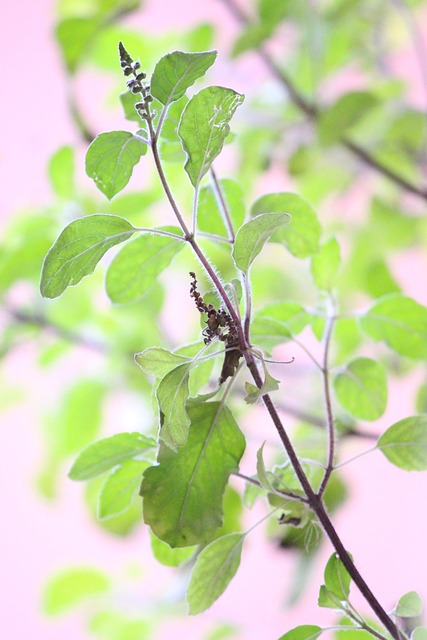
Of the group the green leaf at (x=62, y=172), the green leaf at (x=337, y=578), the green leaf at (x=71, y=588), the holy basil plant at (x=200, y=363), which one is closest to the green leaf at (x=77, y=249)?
the holy basil plant at (x=200, y=363)

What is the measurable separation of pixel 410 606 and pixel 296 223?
257 mm

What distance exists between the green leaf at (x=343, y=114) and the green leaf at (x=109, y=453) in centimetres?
45

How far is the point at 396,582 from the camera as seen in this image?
1.55 meters

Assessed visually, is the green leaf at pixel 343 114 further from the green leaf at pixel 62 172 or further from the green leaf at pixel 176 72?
the green leaf at pixel 176 72

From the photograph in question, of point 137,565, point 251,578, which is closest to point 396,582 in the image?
point 251,578

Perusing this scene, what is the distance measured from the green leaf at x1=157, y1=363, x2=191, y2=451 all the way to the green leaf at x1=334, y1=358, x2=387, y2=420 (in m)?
0.22

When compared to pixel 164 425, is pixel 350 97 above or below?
above

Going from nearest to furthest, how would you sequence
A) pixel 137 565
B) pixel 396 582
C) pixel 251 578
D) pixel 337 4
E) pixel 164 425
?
pixel 164 425
pixel 337 4
pixel 137 565
pixel 396 582
pixel 251 578

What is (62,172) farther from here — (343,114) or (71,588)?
(71,588)

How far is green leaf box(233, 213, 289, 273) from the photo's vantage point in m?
0.36

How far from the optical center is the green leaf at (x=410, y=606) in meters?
0.41

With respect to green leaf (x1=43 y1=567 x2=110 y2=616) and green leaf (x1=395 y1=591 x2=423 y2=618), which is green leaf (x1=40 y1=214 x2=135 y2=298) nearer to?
green leaf (x1=395 y1=591 x2=423 y2=618)

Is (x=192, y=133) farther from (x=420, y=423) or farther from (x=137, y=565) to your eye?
(x=137, y=565)

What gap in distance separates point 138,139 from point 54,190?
→ 1.61 feet
